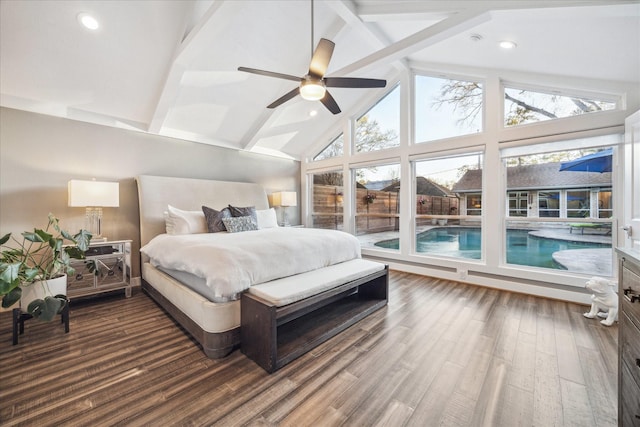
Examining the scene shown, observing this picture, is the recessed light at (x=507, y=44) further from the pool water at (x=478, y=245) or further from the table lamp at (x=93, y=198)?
the table lamp at (x=93, y=198)

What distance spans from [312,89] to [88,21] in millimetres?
2304

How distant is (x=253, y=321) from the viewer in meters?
2.03

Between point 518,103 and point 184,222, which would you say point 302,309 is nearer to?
point 184,222

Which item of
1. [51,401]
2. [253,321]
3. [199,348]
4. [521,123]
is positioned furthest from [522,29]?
[51,401]

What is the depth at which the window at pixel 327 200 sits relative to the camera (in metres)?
5.98

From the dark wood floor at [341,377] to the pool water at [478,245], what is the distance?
1.03 meters

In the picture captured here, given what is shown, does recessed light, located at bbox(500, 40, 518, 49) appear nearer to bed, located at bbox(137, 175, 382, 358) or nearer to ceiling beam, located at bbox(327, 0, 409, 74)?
ceiling beam, located at bbox(327, 0, 409, 74)

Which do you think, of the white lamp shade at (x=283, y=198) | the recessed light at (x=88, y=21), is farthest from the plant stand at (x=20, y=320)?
the white lamp shade at (x=283, y=198)

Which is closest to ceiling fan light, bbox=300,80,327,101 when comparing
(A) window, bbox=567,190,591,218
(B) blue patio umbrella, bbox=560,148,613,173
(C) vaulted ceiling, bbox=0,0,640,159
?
(C) vaulted ceiling, bbox=0,0,640,159

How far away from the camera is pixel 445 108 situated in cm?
436

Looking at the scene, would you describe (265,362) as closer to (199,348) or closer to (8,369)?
(199,348)

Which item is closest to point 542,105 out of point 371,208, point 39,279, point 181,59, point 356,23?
point 356,23

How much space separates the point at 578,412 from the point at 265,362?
191 cm

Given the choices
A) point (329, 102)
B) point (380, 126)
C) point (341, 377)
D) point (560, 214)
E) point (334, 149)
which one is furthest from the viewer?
point (334, 149)
